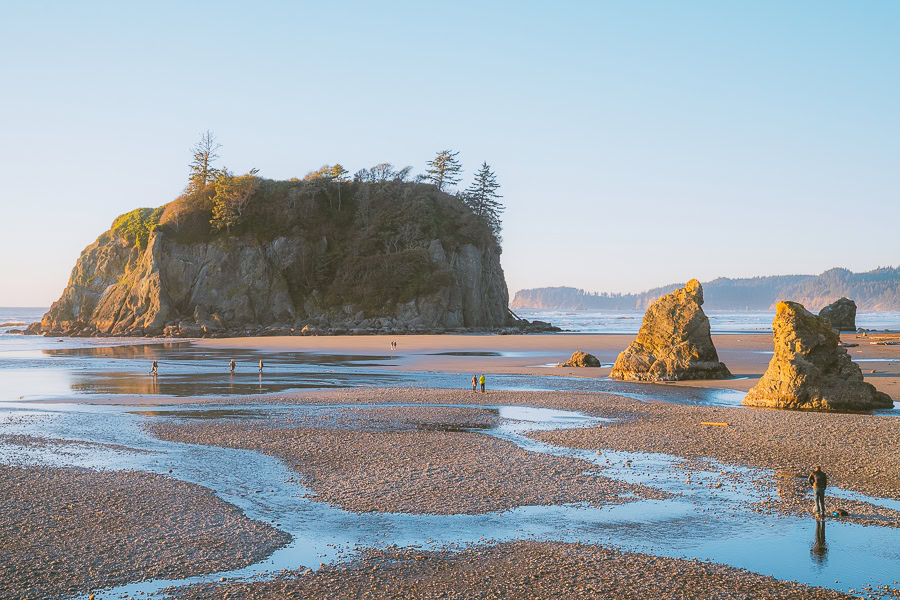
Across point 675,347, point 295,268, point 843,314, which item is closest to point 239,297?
point 295,268

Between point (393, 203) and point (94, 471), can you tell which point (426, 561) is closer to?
point (94, 471)

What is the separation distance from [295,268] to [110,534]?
8969 cm

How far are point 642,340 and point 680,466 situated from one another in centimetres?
2211

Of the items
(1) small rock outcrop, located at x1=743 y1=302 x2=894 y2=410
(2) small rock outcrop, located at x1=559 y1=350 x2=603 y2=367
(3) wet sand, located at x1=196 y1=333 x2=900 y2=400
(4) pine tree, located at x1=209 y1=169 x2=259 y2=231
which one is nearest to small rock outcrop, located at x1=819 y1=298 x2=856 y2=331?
(3) wet sand, located at x1=196 y1=333 x2=900 y2=400

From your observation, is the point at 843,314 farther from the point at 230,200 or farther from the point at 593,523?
the point at 593,523

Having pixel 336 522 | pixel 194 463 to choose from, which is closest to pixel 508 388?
pixel 194 463

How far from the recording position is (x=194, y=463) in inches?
720

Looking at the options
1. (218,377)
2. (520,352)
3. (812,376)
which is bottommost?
(218,377)

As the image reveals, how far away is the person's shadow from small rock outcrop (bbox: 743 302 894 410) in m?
16.0

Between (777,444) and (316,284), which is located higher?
(316,284)

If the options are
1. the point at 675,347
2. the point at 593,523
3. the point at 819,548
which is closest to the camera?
the point at 819,548

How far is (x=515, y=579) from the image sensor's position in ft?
34.6

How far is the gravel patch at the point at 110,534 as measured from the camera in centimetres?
1062

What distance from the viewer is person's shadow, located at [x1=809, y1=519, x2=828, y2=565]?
36.7ft
